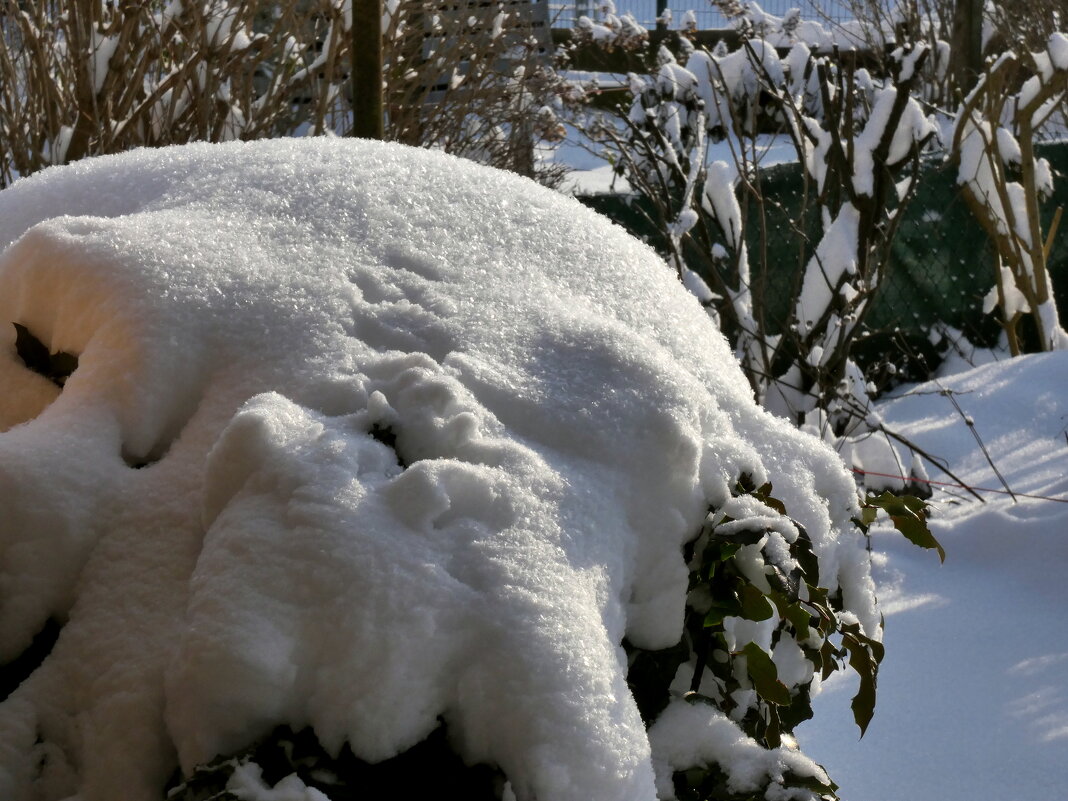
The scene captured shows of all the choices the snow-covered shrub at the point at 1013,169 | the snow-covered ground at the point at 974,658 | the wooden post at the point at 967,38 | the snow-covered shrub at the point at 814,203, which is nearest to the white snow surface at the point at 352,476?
the snow-covered ground at the point at 974,658

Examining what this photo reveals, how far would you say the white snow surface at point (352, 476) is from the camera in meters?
0.86

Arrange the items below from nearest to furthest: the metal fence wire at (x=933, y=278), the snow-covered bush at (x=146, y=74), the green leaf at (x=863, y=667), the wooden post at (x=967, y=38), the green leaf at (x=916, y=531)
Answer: the green leaf at (x=863, y=667) → the green leaf at (x=916, y=531) → the snow-covered bush at (x=146, y=74) → the metal fence wire at (x=933, y=278) → the wooden post at (x=967, y=38)

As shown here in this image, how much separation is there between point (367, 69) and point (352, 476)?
163cm

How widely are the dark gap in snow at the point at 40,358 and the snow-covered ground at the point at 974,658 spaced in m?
1.86

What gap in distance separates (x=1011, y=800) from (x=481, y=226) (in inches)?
70.3

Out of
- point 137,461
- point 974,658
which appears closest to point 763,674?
point 137,461

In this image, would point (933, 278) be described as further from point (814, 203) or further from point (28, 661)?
point (28, 661)

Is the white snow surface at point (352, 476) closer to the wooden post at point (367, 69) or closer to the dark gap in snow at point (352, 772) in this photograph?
the dark gap in snow at point (352, 772)

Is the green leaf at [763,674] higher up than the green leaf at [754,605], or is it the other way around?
the green leaf at [754,605]

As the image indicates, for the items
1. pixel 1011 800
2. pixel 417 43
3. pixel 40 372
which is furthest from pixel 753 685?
pixel 417 43

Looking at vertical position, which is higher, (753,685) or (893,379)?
(753,685)

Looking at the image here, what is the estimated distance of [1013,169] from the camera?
5430 millimetres

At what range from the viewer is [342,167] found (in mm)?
1366

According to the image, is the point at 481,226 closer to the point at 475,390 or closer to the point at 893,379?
the point at 475,390
